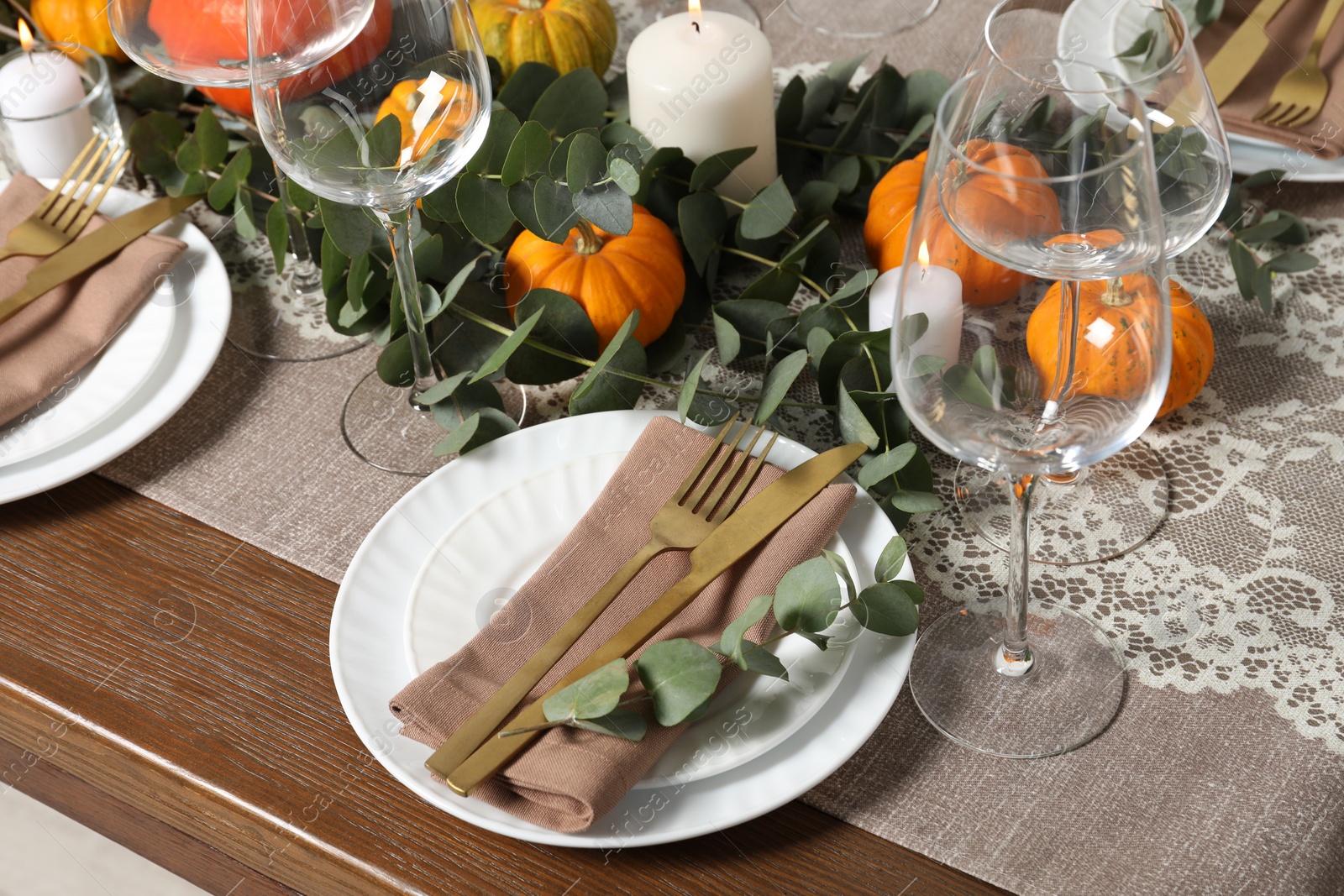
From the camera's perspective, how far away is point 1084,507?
73cm

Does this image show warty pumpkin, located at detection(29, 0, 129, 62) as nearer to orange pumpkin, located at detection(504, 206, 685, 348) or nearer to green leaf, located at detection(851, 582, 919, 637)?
orange pumpkin, located at detection(504, 206, 685, 348)

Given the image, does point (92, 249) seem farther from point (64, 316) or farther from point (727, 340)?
point (727, 340)

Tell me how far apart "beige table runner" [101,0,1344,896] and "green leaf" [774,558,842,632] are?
0.08 metres

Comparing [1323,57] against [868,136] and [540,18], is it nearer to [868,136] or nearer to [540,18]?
[868,136]

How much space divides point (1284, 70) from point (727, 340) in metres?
0.53

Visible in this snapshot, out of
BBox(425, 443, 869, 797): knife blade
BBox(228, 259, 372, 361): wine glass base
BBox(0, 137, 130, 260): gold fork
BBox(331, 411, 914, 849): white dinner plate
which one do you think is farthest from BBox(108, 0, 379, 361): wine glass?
BBox(425, 443, 869, 797): knife blade

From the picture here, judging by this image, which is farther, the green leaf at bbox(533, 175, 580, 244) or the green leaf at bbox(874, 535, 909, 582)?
the green leaf at bbox(533, 175, 580, 244)

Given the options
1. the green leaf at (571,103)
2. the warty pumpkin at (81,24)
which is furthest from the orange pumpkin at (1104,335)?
the warty pumpkin at (81,24)

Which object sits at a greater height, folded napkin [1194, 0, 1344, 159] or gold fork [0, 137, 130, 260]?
gold fork [0, 137, 130, 260]

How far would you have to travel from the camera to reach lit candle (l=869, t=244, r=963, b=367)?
49cm

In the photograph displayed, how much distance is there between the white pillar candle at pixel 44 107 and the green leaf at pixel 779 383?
654 millimetres

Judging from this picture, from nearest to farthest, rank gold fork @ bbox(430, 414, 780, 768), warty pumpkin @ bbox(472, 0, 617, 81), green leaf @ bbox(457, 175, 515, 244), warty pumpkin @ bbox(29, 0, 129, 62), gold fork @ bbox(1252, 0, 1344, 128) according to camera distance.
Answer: gold fork @ bbox(430, 414, 780, 768)
green leaf @ bbox(457, 175, 515, 244)
gold fork @ bbox(1252, 0, 1344, 128)
warty pumpkin @ bbox(472, 0, 617, 81)
warty pumpkin @ bbox(29, 0, 129, 62)

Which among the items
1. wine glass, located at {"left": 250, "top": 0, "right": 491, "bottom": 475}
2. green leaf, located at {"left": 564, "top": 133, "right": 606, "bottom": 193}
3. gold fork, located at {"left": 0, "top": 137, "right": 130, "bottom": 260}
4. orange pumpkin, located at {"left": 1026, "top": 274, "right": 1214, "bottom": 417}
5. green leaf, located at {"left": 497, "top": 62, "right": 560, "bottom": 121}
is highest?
wine glass, located at {"left": 250, "top": 0, "right": 491, "bottom": 475}

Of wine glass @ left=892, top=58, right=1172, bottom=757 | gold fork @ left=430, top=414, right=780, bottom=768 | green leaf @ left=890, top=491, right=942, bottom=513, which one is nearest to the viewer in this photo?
wine glass @ left=892, top=58, right=1172, bottom=757
